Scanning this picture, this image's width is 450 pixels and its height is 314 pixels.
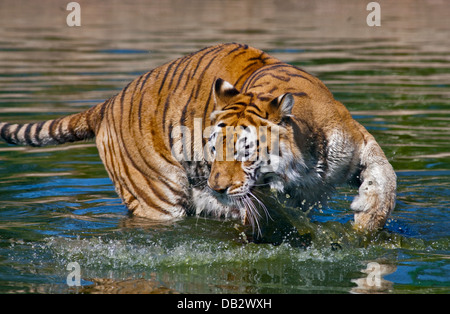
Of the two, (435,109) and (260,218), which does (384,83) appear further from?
(260,218)

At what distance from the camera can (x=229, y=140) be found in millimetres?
4586

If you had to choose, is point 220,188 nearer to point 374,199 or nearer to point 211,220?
point 374,199

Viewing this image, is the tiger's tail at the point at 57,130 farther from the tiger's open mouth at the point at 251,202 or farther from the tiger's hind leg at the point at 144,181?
the tiger's open mouth at the point at 251,202

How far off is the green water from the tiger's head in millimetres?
523

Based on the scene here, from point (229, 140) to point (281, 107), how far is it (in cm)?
36

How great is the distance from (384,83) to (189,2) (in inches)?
626

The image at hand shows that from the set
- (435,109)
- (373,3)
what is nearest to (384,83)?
(435,109)

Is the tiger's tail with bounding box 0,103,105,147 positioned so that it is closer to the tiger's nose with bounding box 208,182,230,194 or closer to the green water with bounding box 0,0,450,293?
the green water with bounding box 0,0,450,293

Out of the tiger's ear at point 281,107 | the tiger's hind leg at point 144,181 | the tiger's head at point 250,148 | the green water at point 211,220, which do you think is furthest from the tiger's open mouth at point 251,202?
the tiger's hind leg at point 144,181

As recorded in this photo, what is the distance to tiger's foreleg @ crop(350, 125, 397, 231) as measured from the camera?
199 inches

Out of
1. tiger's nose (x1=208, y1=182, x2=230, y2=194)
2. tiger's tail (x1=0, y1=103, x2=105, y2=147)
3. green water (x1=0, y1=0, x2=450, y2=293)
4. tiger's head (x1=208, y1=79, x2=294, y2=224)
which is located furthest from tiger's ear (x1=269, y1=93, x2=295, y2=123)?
tiger's tail (x1=0, y1=103, x2=105, y2=147)

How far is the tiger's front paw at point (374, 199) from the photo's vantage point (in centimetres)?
505

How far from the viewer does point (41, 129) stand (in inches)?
240

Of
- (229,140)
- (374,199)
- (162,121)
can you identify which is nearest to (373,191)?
(374,199)
